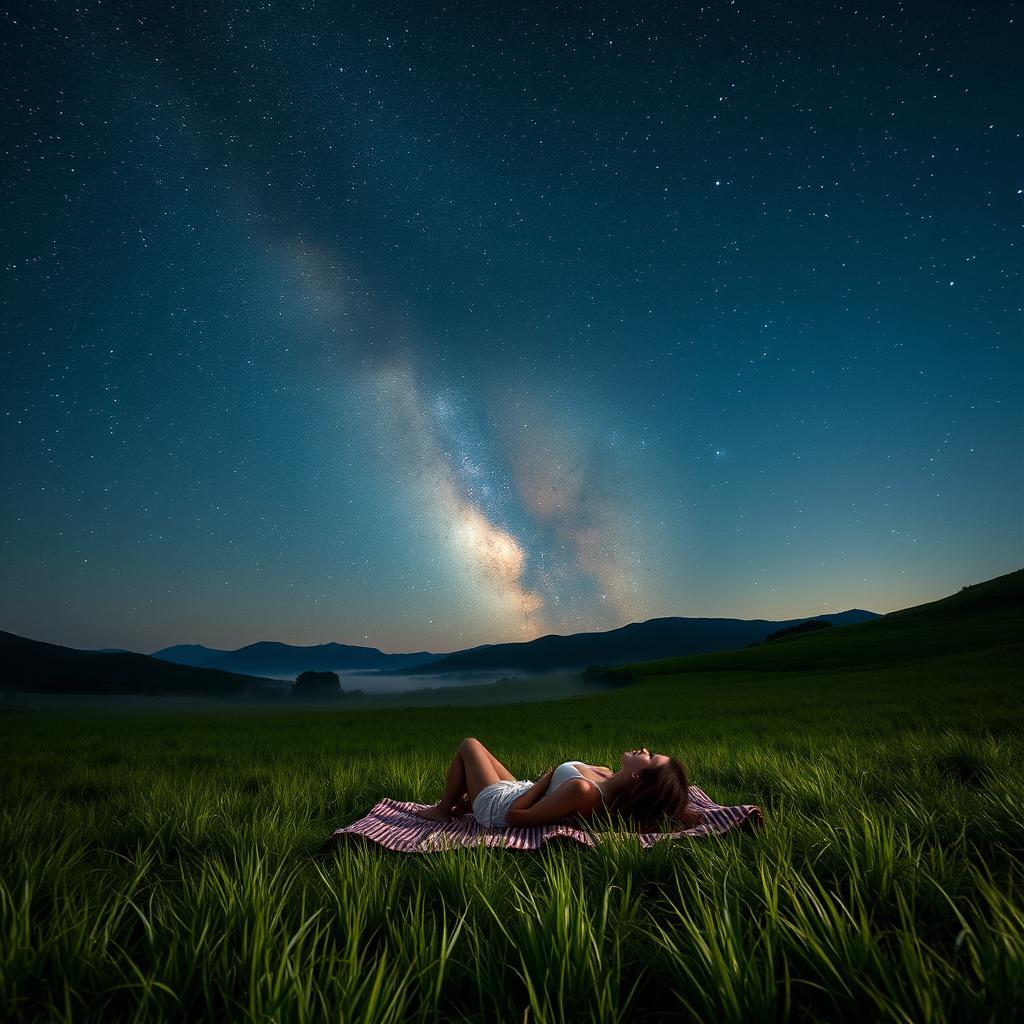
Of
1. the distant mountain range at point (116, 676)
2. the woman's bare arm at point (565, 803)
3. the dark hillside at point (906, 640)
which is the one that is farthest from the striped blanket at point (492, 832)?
the distant mountain range at point (116, 676)

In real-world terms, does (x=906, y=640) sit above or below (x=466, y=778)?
below

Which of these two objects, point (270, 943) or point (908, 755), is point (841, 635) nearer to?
point (908, 755)

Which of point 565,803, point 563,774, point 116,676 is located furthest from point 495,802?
point 116,676

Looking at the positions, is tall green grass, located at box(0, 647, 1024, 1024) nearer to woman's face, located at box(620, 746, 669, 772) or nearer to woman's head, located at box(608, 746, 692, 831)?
woman's head, located at box(608, 746, 692, 831)

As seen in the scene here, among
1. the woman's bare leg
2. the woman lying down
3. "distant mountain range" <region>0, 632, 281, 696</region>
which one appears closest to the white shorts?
the woman lying down

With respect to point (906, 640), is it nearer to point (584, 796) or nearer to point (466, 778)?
point (466, 778)

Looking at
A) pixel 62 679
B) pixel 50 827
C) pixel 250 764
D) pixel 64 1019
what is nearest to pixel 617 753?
pixel 250 764

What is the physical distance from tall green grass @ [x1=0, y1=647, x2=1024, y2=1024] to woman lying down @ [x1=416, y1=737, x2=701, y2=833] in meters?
0.63

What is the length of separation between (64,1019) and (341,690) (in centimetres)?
8634

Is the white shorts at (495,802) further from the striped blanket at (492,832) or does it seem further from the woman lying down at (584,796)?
the striped blanket at (492,832)

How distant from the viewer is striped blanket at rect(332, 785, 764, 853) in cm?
333

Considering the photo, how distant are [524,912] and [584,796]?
234 centimetres

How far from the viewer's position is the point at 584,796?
3.95 m

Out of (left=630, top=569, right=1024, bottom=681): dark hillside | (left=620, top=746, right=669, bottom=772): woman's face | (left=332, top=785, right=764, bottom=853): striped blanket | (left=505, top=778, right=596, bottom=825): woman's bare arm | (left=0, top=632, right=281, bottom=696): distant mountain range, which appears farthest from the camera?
(left=0, top=632, right=281, bottom=696): distant mountain range
